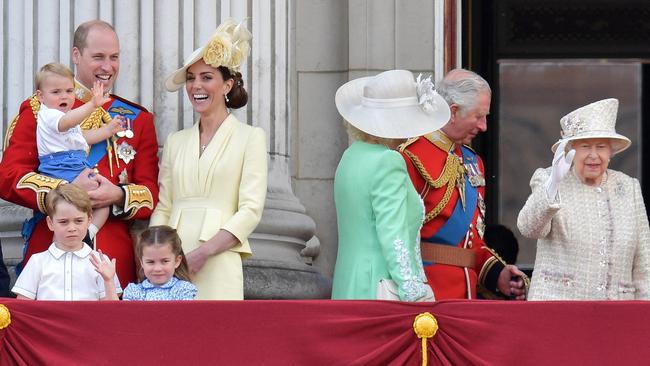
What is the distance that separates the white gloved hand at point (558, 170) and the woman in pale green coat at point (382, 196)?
518mm

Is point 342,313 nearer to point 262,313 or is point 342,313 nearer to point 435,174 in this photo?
point 262,313

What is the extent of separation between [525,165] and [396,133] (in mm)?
4003

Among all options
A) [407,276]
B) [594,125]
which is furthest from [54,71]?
[594,125]

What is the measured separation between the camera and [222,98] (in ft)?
28.1

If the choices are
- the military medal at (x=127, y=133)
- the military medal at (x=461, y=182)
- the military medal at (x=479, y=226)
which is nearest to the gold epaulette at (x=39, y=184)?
the military medal at (x=127, y=133)

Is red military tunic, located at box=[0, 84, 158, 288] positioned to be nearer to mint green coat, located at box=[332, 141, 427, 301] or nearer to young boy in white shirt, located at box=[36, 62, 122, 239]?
young boy in white shirt, located at box=[36, 62, 122, 239]

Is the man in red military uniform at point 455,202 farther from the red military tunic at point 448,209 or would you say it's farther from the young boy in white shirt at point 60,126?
the young boy in white shirt at point 60,126

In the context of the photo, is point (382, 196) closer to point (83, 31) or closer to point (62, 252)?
point (62, 252)

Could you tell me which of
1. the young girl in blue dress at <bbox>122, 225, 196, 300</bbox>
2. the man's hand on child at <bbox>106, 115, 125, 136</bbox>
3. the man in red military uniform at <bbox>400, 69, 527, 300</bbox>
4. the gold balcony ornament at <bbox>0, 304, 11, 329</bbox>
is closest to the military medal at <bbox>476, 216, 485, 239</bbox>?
the man in red military uniform at <bbox>400, 69, 527, 300</bbox>

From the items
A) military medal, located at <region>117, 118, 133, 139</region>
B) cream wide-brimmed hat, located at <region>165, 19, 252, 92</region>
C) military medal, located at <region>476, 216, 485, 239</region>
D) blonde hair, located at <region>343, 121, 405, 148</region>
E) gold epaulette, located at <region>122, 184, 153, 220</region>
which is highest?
cream wide-brimmed hat, located at <region>165, 19, 252, 92</region>

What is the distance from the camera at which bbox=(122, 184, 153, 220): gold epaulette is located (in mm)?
8438

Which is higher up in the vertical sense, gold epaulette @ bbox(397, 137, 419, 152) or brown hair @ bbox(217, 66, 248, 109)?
brown hair @ bbox(217, 66, 248, 109)

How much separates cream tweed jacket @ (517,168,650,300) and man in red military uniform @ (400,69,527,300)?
44cm

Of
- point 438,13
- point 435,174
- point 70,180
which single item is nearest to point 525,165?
Answer: point 438,13
